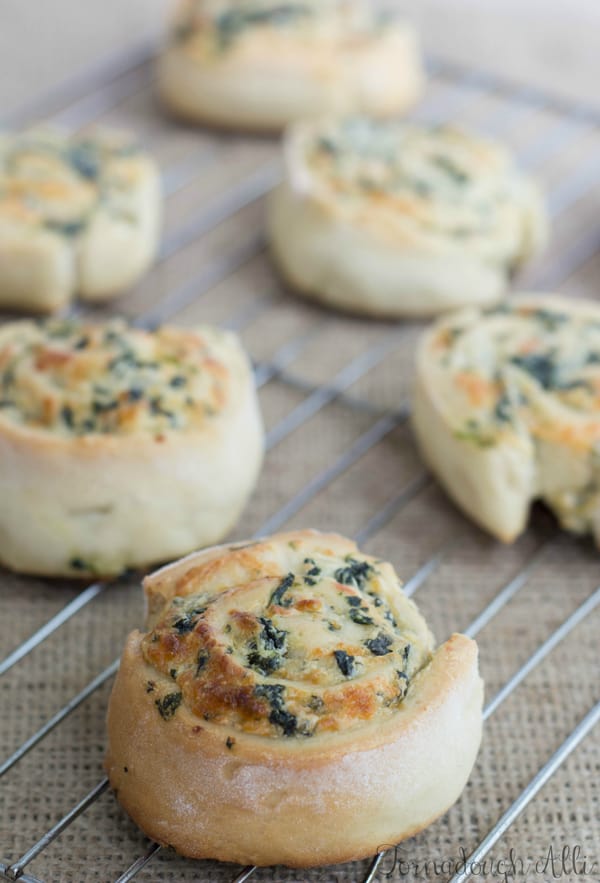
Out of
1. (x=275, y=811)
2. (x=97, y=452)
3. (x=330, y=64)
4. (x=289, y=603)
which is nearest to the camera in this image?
(x=275, y=811)

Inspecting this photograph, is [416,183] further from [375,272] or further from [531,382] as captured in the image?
[531,382]

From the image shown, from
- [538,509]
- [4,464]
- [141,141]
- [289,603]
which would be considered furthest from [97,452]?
[141,141]

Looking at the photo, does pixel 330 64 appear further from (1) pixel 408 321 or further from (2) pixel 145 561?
(2) pixel 145 561

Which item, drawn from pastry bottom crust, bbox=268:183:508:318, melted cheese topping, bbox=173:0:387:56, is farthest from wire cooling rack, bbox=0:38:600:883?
melted cheese topping, bbox=173:0:387:56

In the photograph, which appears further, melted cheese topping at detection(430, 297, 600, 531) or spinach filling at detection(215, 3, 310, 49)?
spinach filling at detection(215, 3, 310, 49)

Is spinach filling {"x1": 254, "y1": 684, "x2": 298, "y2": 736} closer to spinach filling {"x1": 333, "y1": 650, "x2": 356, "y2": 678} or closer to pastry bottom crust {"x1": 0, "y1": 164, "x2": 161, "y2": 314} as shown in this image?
spinach filling {"x1": 333, "y1": 650, "x2": 356, "y2": 678}

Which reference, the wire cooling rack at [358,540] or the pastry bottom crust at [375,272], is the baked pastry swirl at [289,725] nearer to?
the wire cooling rack at [358,540]

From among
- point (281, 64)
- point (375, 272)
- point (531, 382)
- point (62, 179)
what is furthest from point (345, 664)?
point (281, 64)
